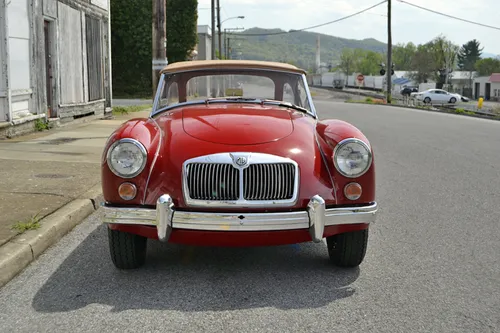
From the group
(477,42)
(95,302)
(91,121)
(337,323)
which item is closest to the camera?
(337,323)

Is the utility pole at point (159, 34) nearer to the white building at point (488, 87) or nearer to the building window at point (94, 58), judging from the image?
the building window at point (94, 58)

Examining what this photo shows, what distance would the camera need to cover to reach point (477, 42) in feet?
465

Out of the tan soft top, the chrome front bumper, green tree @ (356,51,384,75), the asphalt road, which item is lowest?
the asphalt road

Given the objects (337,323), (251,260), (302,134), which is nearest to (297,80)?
(302,134)

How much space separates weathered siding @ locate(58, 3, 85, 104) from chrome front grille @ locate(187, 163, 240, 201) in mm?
11794

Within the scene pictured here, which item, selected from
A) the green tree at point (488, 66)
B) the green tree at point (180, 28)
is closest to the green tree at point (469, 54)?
the green tree at point (488, 66)

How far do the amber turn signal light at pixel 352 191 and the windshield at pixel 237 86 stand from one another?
1.51 meters

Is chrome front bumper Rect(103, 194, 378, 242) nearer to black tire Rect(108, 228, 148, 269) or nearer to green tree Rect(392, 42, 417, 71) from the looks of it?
black tire Rect(108, 228, 148, 269)

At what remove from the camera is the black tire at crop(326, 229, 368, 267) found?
4.38m

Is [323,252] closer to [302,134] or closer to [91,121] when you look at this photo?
[302,134]

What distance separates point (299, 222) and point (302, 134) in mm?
803

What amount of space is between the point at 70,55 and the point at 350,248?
1293 centimetres

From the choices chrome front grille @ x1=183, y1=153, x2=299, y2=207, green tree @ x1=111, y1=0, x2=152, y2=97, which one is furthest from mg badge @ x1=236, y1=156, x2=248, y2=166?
green tree @ x1=111, y1=0, x2=152, y2=97

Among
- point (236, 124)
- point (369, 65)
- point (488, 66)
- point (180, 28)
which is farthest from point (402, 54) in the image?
point (236, 124)
